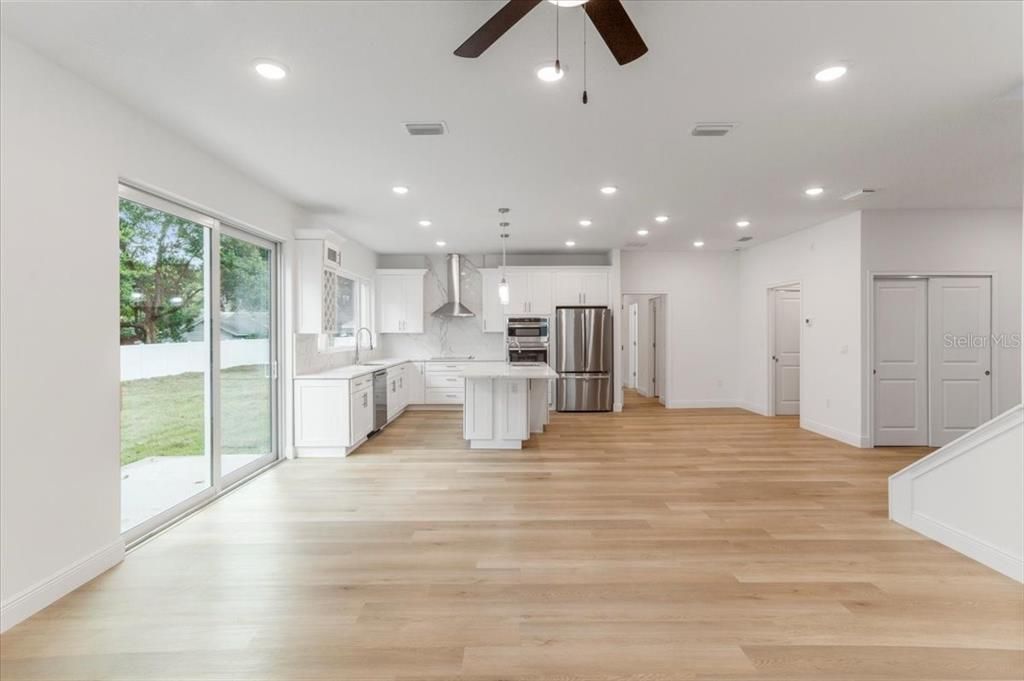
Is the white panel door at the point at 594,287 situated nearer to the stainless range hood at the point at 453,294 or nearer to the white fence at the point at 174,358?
the stainless range hood at the point at 453,294

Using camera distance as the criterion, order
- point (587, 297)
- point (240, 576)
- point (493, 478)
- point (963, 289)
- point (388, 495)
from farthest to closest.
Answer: point (587, 297) → point (963, 289) → point (493, 478) → point (388, 495) → point (240, 576)

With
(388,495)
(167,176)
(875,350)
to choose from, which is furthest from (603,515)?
(875,350)

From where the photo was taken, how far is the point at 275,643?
2125 millimetres

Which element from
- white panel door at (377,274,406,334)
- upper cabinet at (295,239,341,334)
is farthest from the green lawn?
white panel door at (377,274,406,334)

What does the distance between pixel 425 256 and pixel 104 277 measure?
603cm

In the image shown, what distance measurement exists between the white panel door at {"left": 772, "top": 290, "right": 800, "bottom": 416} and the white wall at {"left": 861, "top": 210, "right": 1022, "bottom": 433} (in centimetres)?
204

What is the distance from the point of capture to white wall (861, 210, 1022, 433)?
18.4 ft

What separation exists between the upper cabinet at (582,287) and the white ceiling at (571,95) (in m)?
3.23

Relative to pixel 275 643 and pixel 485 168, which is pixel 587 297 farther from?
pixel 275 643

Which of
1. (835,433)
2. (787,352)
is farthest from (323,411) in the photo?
(787,352)

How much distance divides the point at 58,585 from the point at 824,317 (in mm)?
7483

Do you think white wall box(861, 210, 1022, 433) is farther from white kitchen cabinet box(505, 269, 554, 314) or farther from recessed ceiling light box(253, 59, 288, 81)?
recessed ceiling light box(253, 59, 288, 81)

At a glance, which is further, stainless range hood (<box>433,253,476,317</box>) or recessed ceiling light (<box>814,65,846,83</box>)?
stainless range hood (<box>433,253,476,317</box>)

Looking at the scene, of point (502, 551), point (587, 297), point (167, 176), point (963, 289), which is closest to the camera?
point (502, 551)
